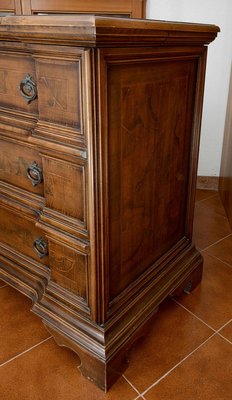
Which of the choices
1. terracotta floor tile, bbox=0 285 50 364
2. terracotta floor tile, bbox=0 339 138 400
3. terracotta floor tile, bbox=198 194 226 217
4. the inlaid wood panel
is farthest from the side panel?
terracotta floor tile, bbox=198 194 226 217

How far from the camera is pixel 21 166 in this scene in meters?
1.18

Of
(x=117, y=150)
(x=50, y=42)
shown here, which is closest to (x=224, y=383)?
(x=117, y=150)

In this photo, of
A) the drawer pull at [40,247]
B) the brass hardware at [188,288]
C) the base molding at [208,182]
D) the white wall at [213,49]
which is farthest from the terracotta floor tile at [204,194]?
the drawer pull at [40,247]

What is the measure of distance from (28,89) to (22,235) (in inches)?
21.0

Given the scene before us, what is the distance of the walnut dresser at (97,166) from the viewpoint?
34.0 inches

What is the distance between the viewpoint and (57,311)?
3.82 feet

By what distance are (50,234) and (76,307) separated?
230 mm

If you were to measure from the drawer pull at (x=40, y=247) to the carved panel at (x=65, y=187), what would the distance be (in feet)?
0.64

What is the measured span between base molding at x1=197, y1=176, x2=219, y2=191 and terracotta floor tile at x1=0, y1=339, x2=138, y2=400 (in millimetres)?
1504

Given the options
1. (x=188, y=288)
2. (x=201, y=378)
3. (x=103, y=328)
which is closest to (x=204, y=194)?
(x=188, y=288)

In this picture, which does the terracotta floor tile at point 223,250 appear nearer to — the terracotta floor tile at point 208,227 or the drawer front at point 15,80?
the terracotta floor tile at point 208,227

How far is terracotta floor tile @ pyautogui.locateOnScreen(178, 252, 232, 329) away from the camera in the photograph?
54.7 inches

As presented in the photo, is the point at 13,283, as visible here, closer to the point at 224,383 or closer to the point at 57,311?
the point at 57,311

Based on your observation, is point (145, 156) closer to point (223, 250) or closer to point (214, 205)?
point (223, 250)
